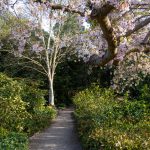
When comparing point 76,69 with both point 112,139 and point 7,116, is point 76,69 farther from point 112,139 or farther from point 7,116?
point 112,139

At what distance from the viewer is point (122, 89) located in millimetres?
22969

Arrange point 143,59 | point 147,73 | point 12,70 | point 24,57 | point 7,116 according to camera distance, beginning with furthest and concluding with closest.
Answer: point 12,70 < point 24,57 < point 147,73 < point 143,59 < point 7,116

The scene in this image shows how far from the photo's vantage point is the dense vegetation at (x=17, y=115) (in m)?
9.26

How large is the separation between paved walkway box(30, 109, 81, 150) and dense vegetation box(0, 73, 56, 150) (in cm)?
42

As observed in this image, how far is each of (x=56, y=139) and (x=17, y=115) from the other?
182 centimetres

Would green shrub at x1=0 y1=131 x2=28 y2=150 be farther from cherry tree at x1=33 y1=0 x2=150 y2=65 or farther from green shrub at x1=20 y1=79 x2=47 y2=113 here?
green shrub at x1=20 y1=79 x2=47 y2=113

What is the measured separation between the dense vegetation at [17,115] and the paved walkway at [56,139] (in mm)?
421

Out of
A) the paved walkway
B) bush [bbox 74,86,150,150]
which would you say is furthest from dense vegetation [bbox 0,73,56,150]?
bush [bbox 74,86,150,150]

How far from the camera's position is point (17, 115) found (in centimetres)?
1174

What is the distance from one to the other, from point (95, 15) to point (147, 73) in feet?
50.6

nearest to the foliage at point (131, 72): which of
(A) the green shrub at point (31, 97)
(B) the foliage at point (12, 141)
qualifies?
(A) the green shrub at point (31, 97)

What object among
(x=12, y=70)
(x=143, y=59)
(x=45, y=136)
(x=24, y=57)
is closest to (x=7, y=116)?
(x=45, y=136)

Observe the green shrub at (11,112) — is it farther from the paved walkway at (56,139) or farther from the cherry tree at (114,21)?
the cherry tree at (114,21)

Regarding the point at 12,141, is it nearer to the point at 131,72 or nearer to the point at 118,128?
the point at 118,128
